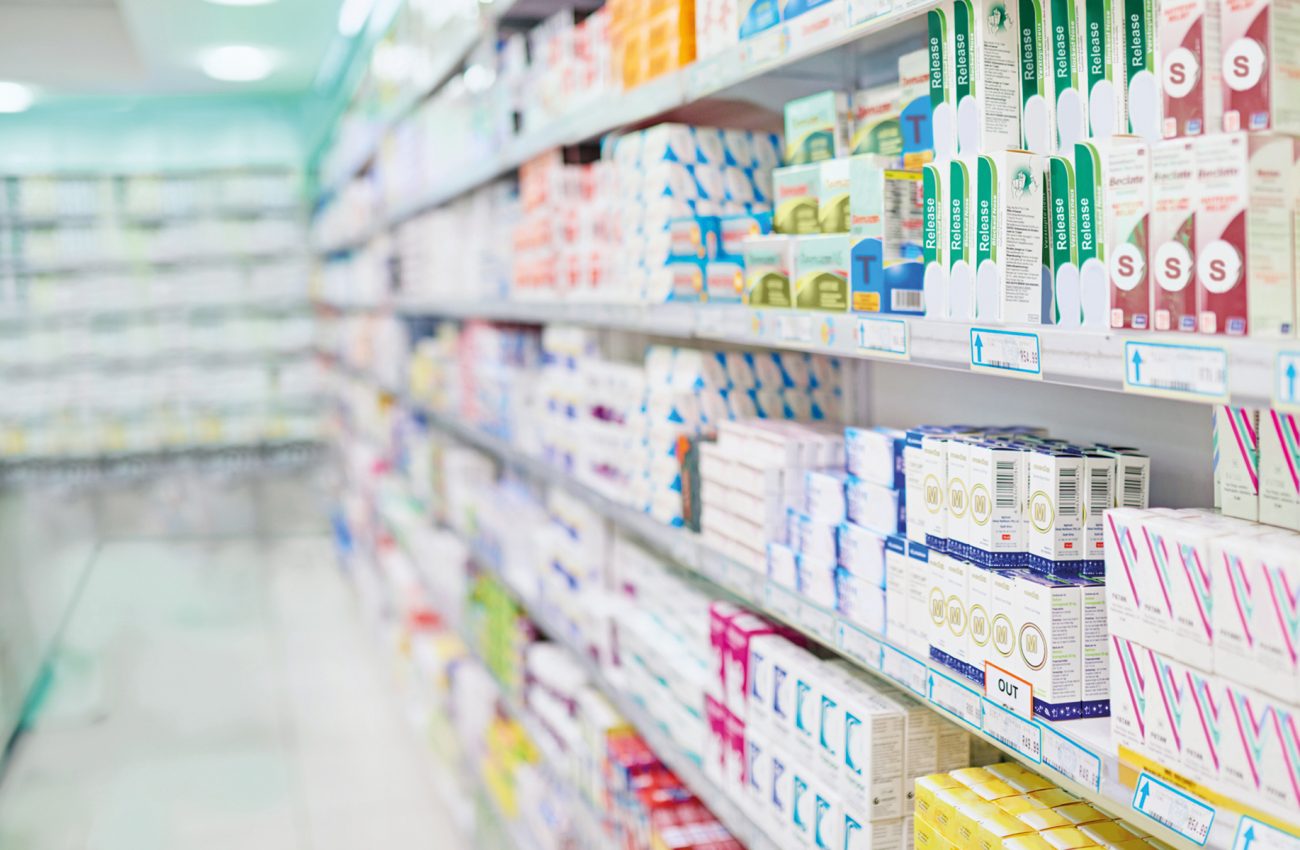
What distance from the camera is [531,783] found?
10.5ft

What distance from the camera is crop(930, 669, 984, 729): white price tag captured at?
1316 mm

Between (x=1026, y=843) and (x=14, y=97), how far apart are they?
339 inches

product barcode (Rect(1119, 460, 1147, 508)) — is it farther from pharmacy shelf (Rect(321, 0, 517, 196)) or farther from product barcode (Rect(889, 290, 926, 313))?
pharmacy shelf (Rect(321, 0, 517, 196))

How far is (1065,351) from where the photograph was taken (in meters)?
1.11

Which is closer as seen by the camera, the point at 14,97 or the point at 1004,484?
the point at 1004,484

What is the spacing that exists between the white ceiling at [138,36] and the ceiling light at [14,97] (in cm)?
24

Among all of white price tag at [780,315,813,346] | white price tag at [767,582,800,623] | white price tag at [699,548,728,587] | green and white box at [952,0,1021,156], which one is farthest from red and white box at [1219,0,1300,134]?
white price tag at [699,548,728,587]

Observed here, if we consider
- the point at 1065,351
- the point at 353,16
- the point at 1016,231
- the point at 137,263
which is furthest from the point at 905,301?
the point at 137,263

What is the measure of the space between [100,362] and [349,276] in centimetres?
291

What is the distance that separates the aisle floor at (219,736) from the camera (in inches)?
162

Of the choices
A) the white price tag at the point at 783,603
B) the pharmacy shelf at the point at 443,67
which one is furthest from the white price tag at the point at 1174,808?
the pharmacy shelf at the point at 443,67

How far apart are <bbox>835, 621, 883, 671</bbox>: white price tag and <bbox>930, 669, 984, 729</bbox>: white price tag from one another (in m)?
0.12

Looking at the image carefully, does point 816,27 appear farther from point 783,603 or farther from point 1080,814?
point 1080,814

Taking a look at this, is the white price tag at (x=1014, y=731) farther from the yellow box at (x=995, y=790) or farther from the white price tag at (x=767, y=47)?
the white price tag at (x=767, y=47)
